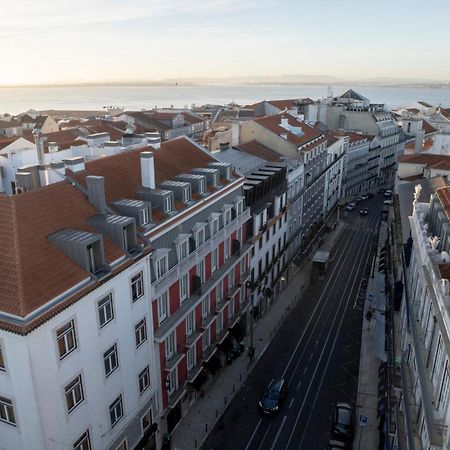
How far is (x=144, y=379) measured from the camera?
3000cm

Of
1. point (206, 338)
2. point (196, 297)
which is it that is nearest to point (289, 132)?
point (206, 338)

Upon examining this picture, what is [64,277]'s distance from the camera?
22141 mm

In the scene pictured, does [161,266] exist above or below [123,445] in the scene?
above

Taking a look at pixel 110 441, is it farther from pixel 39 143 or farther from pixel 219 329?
pixel 39 143

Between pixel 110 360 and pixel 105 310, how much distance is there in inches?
131

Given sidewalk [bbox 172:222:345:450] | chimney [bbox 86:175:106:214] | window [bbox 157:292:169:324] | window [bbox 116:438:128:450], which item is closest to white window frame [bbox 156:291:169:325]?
window [bbox 157:292:169:324]

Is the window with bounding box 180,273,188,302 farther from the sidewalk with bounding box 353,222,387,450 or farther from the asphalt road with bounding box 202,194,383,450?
the sidewalk with bounding box 353,222,387,450

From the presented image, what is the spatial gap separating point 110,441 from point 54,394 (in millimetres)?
7041

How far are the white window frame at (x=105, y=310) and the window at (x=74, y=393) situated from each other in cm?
312

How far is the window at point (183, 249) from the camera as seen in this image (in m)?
32.9

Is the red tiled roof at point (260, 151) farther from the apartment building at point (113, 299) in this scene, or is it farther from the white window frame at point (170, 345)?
the white window frame at point (170, 345)

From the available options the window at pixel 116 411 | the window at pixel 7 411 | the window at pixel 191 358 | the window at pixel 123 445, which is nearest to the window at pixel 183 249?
the window at pixel 191 358

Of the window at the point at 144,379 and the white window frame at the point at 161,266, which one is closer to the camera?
the window at the point at 144,379

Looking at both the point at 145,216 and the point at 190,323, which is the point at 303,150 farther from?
the point at 145,216
